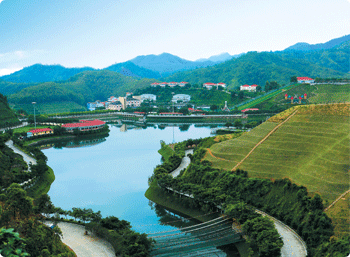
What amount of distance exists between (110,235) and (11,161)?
66.4ft

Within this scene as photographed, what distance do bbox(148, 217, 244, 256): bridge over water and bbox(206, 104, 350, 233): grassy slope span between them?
6.30 m

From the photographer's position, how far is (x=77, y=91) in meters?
153

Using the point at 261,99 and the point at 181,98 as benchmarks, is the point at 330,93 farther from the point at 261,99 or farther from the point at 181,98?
the point at 181,98

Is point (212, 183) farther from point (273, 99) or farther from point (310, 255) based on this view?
point (273, 99)

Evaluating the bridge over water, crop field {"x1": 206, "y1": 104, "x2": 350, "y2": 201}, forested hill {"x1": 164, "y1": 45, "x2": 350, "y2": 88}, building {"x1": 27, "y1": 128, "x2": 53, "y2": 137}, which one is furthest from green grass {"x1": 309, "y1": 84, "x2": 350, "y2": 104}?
the bridge over water

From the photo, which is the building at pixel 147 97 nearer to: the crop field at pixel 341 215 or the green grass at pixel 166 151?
the green grass at pixel 166 151

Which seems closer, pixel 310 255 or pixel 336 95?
pixel 310 255

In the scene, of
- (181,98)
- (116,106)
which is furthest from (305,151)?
(116,106)

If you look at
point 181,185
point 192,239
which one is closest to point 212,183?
point 181,185

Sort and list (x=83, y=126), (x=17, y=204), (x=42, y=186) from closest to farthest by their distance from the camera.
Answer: (x=17, y=204)
(x=42, y=186)
(x=83, y=126)

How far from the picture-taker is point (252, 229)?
61.0ft

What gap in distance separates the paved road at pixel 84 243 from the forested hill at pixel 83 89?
104545 millimetres

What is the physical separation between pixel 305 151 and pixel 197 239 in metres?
12.3

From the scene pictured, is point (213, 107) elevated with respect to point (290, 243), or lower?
elevated
